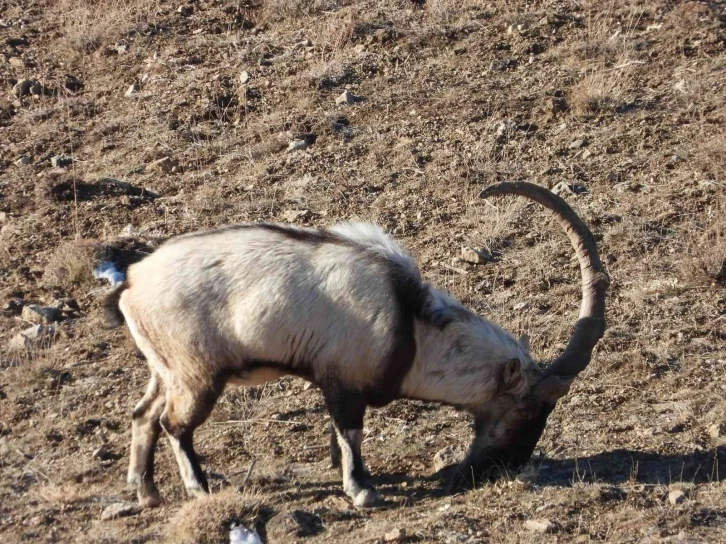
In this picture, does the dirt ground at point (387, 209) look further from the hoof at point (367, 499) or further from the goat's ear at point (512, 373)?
the goat's ear at point (512, 373)

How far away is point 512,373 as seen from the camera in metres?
6.98

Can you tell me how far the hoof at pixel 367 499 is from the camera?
271 inches

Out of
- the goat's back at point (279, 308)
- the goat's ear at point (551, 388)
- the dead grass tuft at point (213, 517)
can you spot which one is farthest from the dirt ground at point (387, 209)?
the goat's back at point (279, 308)

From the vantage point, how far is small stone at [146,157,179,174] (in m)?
11.9

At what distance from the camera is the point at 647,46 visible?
507 inches

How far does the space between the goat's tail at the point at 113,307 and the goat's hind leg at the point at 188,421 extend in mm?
653

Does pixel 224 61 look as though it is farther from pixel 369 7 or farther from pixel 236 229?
pixel 236 229

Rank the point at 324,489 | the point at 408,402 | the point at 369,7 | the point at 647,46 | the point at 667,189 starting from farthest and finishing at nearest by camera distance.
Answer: the point at 369,7
the point at 647,46
the point at 667,189
the point at 408,402
the point at 324,489

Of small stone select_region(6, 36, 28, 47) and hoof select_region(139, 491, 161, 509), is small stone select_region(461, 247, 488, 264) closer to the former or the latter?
hoof select_region(139, 491, 161, 509)

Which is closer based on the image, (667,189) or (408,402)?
(408,402)

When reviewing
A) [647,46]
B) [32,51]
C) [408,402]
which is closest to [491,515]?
[408,402]

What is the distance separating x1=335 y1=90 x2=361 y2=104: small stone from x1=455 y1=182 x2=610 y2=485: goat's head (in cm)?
572

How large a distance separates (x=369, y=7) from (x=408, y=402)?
7.39 m

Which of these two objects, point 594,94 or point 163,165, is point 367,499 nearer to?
point 163,165
